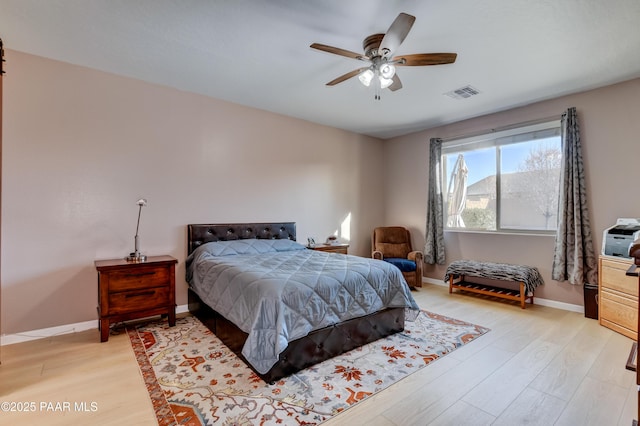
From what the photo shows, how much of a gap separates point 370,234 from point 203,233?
3345 millimetres

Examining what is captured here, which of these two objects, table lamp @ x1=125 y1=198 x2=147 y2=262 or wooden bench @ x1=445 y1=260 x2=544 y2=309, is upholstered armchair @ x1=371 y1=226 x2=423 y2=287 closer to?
wooden bench @ x1=445 y1=260 x2=544 y2=309

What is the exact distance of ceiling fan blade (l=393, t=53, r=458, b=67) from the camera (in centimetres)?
232

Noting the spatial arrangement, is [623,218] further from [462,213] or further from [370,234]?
[370,234]

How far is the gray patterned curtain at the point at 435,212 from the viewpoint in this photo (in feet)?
17.0

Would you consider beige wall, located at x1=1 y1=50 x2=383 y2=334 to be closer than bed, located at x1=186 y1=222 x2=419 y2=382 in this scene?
No

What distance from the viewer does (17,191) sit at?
286 centimetres

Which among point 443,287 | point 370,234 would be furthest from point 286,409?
point 370,234

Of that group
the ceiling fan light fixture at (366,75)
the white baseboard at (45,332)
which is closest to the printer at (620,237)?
the ceiling fan light fixture at (366,75)

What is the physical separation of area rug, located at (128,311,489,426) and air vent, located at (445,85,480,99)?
285 centimetres

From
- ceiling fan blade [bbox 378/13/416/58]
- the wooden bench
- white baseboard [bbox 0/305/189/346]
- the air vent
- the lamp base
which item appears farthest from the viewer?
the wooden bench

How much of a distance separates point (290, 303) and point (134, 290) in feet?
6.08

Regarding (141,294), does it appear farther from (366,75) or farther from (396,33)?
(396,33)

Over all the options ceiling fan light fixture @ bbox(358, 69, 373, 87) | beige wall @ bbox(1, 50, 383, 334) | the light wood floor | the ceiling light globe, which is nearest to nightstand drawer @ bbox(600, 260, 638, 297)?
the light wood floor

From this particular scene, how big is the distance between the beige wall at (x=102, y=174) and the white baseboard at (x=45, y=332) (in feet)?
0.17
